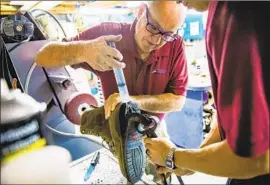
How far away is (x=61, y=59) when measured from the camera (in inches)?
29.6

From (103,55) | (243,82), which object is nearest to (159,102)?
(103,55)

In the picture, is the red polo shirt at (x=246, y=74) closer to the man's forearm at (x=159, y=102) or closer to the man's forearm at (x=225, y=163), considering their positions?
the man's forearm at (x=225, y=163)

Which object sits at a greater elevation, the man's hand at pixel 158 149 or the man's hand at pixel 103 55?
the man's hand at pixel 103 55

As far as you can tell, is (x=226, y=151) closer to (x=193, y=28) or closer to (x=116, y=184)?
(x=193, y=28)

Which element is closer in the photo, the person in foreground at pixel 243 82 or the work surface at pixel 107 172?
the person in foreground at pixel 243 82

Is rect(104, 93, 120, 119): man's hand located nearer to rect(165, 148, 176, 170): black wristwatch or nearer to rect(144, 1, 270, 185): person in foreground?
rect(165, 148, 176, 170): black wristwatch

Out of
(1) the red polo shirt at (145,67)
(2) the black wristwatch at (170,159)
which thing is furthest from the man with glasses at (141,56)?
(2) the black wristwatch at (170,159)

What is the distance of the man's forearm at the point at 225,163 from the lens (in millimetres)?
543

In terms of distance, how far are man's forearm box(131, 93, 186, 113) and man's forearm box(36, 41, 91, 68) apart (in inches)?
7.1

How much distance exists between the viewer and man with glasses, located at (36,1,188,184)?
0.73 metres

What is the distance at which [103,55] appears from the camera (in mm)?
733

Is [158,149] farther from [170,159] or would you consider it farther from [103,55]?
[103,55]

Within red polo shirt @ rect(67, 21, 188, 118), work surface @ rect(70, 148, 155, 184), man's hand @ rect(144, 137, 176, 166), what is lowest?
work surface @ rect(70, 148, 155, 184)

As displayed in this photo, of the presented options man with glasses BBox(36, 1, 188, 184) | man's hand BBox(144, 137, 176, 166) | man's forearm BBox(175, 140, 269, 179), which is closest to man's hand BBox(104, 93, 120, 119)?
man with glasses BBox(36, 1, 188, 184)
